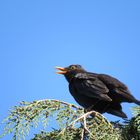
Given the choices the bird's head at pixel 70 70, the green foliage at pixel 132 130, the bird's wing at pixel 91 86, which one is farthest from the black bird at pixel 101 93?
the green foliage at pixel 132 130

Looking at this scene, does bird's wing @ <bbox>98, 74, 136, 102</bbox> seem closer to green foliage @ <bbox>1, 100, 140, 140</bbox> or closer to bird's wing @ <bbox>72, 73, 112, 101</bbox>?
bird's wing @ <bbox>72, 73, 112, 101</bbox>

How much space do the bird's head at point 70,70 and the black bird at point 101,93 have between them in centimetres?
66

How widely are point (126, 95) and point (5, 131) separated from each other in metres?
2.64

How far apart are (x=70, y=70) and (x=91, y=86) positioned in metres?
1.43

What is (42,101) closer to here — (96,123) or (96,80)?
(96,123)

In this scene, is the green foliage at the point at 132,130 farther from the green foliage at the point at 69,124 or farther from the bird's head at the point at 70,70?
the bird's head at the point at 70,70

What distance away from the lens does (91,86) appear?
548cm

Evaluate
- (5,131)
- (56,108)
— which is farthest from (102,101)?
(5,131)

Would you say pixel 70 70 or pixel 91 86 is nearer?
pixel 91 86

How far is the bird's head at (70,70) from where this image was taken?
664 centimetres

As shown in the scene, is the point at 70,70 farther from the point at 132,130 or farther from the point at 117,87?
the point at 132,130

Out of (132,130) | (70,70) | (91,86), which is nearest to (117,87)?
(91,86)

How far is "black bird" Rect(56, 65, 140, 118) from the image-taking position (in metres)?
5.36

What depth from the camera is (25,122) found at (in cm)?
335
